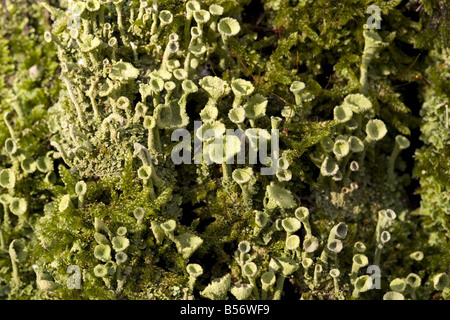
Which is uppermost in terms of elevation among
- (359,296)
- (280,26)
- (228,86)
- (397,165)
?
(280,26)

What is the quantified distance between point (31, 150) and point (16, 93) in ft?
1.09

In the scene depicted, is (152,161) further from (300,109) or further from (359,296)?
(359,296)

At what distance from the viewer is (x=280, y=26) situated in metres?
2.05

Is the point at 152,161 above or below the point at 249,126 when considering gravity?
below

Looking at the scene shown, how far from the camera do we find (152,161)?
6.00 feet

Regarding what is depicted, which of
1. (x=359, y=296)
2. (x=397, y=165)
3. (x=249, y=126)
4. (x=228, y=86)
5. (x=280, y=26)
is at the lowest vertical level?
(x=359, y=296)

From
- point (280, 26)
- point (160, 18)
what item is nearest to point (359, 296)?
point (280, 26)

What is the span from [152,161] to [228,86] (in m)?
0.40

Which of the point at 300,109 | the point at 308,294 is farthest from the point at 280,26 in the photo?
the point at 308,294

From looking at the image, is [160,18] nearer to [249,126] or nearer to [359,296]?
[249,126]
